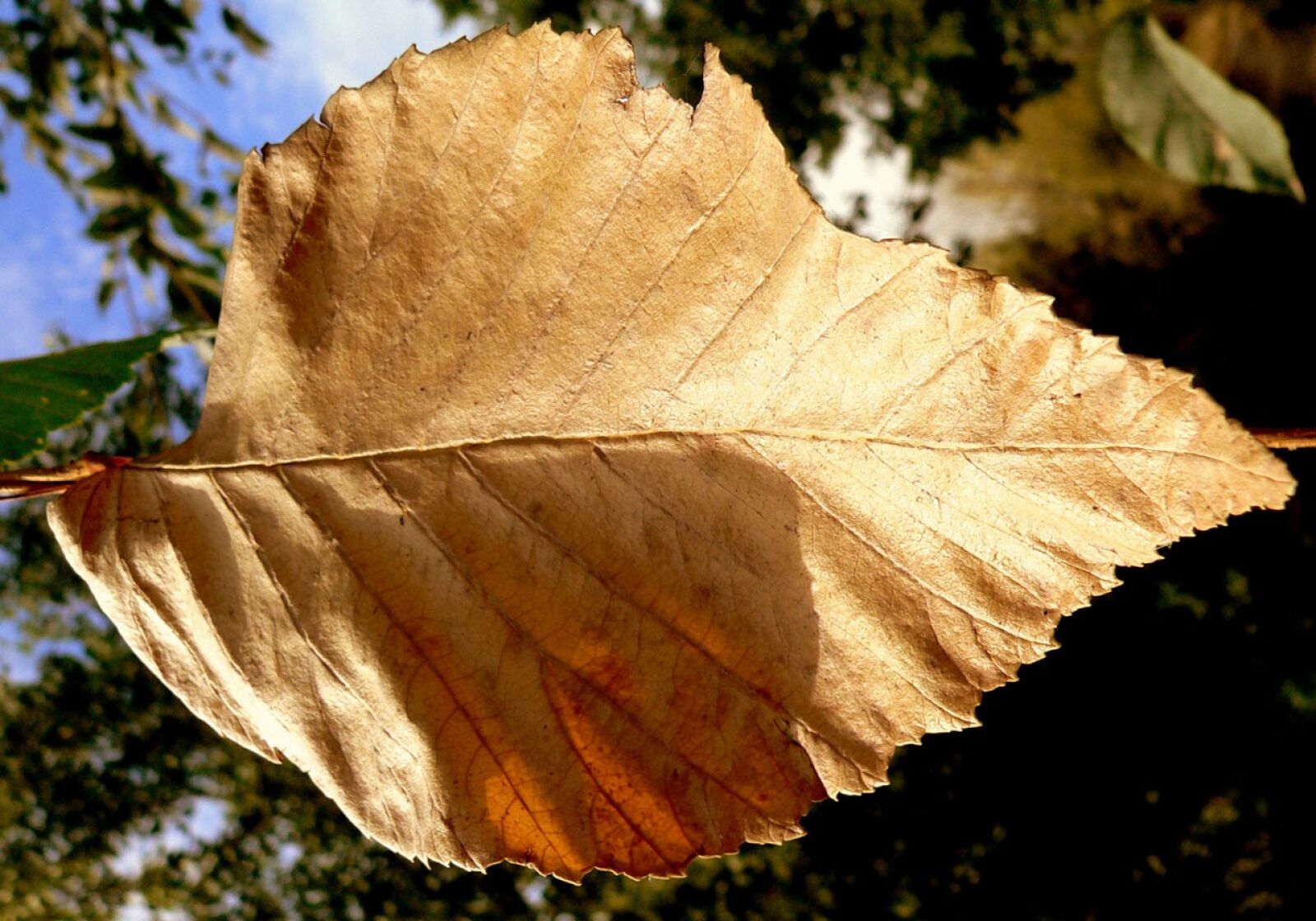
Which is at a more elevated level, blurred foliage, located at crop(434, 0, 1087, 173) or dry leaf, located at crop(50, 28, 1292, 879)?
blurred foliage, located at crop(434, 0, 1087, 173)

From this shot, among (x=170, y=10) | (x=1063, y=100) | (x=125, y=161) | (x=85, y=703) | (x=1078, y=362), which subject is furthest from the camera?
(x=1063, y=100)

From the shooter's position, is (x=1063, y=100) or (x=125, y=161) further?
(x=1063, y=100)

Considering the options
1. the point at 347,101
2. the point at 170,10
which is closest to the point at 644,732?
the point at 347,101

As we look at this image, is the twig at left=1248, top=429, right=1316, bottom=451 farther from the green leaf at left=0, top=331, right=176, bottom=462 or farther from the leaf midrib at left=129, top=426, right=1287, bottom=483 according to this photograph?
the green leaf at left=0, top=331, right=176, bottom=462

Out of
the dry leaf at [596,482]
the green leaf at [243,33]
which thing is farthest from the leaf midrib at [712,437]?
the green leaf at [243,33]

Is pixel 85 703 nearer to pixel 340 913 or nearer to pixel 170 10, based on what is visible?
pixel 340 913

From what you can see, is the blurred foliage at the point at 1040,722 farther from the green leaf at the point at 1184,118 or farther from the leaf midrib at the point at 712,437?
the leaf midrib at the point at 712,437

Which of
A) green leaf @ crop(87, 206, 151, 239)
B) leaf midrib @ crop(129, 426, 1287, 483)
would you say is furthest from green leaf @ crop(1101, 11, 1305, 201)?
green leaf @ crop(87, 206, 151, 239)
